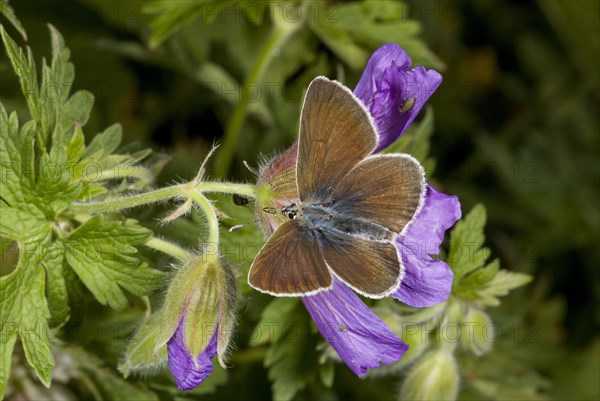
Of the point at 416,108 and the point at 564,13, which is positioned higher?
the point at 416,108

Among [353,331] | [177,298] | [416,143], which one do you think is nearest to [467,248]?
[416,143]

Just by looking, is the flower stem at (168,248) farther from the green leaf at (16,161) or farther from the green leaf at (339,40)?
the green leaf at (339,40)

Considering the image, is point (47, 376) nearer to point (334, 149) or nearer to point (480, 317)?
point (334, 149)

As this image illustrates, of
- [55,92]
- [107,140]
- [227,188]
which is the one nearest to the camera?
[227,188]

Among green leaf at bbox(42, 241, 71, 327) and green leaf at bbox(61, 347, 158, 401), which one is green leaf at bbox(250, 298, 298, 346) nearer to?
green leaf at bbox(61, 347, 158, 401)

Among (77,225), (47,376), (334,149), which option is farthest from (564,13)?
(47,376)

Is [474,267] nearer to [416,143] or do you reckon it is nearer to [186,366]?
[416,143]

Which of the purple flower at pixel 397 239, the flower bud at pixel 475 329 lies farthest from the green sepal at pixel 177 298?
the flower bud at pixel 475 329
